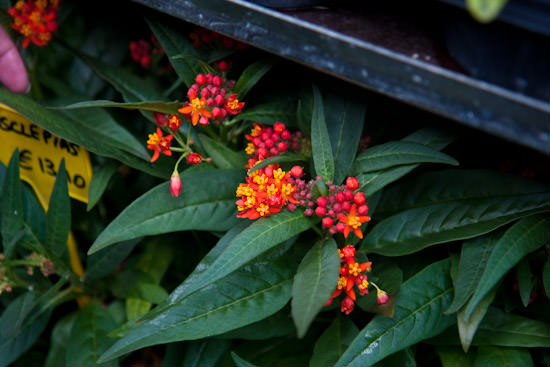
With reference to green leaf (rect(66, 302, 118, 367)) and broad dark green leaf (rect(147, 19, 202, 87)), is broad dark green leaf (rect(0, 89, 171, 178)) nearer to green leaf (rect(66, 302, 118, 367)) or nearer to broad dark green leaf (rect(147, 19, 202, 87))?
broad dark green leaf (rect(147, 19, 202, 87))

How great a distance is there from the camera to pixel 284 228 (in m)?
0.79

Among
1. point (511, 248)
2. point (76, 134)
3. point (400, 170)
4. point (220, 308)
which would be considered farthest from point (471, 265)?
point (76, 134)

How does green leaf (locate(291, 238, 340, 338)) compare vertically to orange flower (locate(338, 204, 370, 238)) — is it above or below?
below

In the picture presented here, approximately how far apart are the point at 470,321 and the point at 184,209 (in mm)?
491

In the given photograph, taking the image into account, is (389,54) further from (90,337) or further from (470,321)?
(90,337)

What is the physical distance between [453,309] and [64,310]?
43.6 inches

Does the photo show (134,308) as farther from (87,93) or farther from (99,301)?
(87,93)

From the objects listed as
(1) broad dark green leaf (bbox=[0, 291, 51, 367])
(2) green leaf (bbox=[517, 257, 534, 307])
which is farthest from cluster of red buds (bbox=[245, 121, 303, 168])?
(1) broad dark green leaf (bbox=[0, 291, 51, 367])

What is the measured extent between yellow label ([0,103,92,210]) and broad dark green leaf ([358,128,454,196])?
607mm

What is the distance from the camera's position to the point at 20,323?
102 centimetres

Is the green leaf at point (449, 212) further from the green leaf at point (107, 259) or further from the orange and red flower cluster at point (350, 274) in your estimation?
the green leaf at point (107, 259)

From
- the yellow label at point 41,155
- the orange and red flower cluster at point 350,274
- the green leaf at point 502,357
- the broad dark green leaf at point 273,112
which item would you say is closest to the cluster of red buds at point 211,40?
the broad dark green leaf at point 273,112

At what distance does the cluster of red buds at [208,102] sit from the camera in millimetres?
880

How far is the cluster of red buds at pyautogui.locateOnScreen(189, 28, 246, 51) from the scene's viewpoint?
1.00 meters
